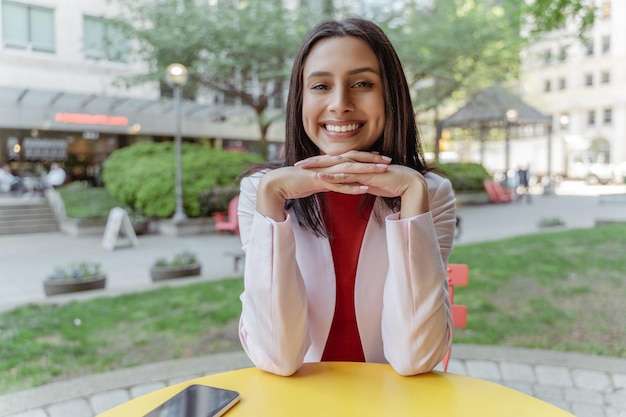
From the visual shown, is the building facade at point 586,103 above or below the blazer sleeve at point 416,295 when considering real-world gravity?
above

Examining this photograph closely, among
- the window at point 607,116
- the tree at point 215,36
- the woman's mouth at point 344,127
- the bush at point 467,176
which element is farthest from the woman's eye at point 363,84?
the window at point 607,116

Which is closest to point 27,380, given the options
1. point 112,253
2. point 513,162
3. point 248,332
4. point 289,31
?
point 248,332

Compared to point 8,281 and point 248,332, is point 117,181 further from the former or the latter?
point 248,332

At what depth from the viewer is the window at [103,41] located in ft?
47.7

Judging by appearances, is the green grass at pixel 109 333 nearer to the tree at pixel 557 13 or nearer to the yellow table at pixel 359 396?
the yellow table at pixel 359 396

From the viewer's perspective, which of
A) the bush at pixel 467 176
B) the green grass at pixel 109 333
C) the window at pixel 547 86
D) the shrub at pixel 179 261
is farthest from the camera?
the window at pixel 547 86

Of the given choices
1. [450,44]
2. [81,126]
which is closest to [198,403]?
[450,44]

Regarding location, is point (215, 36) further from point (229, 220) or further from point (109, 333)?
point (109, 333)

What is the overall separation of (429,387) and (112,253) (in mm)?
9721

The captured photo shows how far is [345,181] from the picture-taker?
4.32 ft

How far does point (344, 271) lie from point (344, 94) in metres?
0.55

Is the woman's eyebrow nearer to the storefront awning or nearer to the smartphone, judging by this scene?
the smartphone

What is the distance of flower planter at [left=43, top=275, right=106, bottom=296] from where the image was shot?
5934 millimetres

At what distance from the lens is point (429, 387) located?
4.12ft
